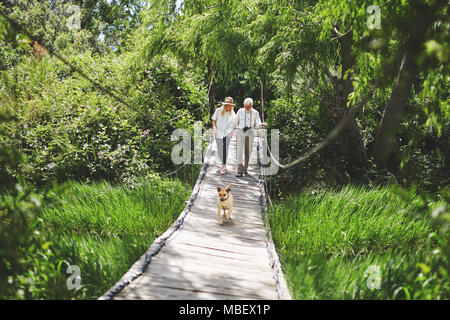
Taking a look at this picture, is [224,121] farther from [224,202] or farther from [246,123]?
[224,202]

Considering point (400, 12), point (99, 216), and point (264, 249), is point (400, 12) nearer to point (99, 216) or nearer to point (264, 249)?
point (264, 249)

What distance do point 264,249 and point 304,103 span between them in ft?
17.0

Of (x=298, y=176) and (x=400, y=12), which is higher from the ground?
(x=400, y=12)

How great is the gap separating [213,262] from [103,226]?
72.5 inches

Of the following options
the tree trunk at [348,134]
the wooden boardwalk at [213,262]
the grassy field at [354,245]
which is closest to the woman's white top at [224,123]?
the wooden boardwalk at [213,262]

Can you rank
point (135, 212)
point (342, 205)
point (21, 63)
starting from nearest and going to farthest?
point (135, 212) → point (342, 205) → point (21, 63)

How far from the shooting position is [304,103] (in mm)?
8516

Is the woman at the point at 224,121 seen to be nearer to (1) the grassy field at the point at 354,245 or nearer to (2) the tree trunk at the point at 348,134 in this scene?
(1) the grassy field at the point at 354,245

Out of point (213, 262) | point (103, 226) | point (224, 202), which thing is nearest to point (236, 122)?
point (224, 202)

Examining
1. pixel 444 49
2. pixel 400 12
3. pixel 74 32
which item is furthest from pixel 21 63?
pixel 444 49

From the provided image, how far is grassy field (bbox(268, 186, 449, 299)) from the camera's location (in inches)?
119

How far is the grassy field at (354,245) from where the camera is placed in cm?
302

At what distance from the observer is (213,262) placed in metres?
3.59

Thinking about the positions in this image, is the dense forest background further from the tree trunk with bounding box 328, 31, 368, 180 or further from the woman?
the woman
